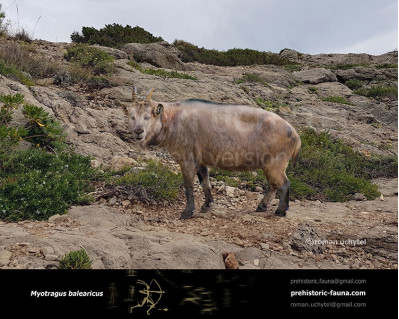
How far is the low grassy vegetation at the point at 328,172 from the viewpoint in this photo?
793cm

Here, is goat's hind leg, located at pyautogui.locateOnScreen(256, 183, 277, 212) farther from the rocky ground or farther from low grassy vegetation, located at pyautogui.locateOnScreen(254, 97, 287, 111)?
low grassy vegetation, located at pyautogui.locateOnScreen(254, 97, 287, 111)

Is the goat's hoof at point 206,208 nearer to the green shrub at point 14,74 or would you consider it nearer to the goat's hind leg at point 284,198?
the goat's hind leg at point 284,198

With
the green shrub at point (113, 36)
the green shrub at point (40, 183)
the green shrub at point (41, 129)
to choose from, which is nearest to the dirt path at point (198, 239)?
the green shrub at point (40, 183)

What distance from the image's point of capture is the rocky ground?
386 centimetres

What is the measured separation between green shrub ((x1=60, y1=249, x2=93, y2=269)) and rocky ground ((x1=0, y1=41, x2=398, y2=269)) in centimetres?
10

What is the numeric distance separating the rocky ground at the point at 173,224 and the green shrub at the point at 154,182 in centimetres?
24

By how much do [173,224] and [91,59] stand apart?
10300 mm

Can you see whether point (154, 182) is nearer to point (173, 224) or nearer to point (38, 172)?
point (173, 224)

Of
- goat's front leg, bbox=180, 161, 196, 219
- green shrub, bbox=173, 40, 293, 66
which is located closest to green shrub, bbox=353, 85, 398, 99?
green shrub, bbox=173, 40, 293, 66

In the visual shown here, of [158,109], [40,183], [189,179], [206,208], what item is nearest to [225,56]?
[206,208]

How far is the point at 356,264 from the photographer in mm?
4227

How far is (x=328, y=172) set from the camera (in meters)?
8.91
